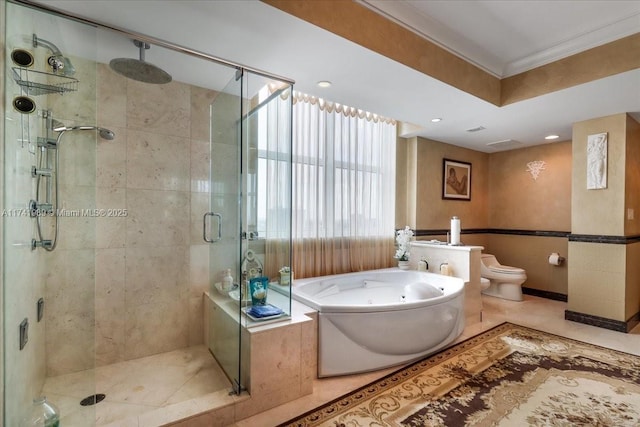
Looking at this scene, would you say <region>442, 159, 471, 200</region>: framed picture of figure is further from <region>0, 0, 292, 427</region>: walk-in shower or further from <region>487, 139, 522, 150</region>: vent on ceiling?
<region>0, 0, 292, 427</region>: walk-in shower

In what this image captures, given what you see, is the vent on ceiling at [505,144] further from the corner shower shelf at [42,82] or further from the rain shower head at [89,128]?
the corner shower shelf at [42,82]

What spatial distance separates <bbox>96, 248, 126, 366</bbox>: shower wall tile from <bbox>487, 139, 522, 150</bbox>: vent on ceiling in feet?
16.4

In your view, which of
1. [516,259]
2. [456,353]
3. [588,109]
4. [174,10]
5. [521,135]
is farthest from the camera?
[516,259]

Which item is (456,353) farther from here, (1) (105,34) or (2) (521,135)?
(1) (105,34)

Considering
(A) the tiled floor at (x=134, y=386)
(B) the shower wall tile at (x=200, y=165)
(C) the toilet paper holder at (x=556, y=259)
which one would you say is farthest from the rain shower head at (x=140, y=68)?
(C) the toilet paper holder at (x=556, y=259)

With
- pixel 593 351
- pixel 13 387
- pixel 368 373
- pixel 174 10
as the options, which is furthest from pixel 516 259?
pixel 13 387

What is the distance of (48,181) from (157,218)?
85cm

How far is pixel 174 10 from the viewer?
168 centimetres

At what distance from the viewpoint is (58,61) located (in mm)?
1724

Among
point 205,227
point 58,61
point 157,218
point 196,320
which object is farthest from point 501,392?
point 58,61

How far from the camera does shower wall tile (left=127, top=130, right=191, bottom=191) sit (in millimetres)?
2408

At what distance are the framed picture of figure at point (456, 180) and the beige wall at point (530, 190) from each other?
2.28 ft

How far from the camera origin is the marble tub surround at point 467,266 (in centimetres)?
340

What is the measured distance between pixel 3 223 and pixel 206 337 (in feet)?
5.99
